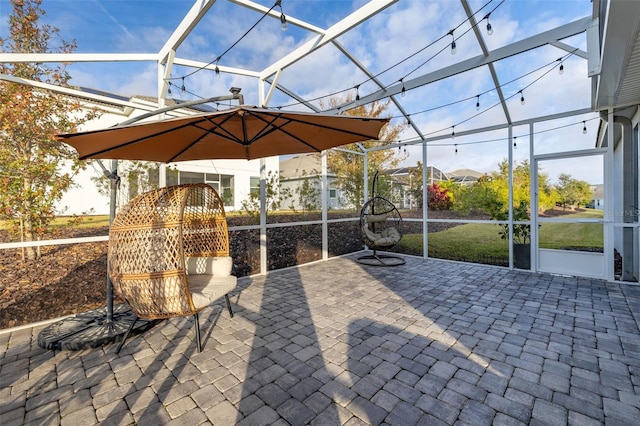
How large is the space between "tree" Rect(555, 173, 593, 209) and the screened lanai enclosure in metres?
0.02

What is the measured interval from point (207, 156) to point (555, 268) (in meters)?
6.18

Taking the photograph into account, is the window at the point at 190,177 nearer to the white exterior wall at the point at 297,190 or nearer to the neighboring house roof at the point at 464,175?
the white exterior wall at the point at 297,190

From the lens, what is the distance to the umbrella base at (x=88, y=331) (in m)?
2.63

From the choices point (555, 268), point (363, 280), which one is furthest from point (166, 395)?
point (555, 268)

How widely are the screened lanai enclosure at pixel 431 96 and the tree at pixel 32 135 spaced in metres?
0.12

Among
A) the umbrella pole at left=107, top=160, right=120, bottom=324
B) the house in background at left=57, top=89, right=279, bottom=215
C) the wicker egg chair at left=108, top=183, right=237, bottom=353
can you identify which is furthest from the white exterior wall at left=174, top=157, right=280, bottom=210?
the wicker egg chair at left=108, top=183, right=237, bottom=353

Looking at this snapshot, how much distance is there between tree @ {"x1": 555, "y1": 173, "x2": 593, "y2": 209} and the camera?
4.85 meters

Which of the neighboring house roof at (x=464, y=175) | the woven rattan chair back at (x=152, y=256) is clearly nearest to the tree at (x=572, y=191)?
the neighboring house roof at (x=464, y=175)

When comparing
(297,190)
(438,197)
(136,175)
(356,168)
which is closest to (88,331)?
(136,175)

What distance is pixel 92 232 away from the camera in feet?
11.9

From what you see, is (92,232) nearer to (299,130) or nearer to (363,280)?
(299,130)

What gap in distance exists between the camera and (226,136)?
304 centimetres

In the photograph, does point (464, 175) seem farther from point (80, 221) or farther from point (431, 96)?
point (80, 221)

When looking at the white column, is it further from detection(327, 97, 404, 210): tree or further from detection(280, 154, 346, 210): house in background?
detection(327, 97, 404, 210): tree
